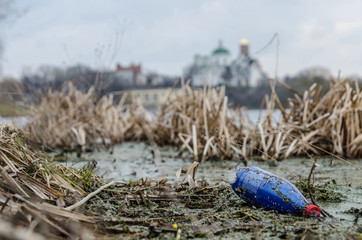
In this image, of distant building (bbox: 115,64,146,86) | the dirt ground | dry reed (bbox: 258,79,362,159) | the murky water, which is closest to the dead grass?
dry reed (bbox: 258,79,362,159)

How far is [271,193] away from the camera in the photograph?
282cm

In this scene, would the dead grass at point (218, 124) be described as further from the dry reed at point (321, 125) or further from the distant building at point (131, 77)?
the distant building at point (131, 77)

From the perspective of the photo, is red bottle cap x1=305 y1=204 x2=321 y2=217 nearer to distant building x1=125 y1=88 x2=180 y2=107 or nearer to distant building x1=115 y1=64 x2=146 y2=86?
distant building x1=125 y1=88 x2=180 y2=107

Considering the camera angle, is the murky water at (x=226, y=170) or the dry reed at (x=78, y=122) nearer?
the murky water at (x=226, y=170)

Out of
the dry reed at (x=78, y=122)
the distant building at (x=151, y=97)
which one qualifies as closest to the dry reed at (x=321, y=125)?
the dry reed at (x=78, y=122)

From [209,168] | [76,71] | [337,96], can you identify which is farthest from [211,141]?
[76,71]

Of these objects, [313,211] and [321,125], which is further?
[321,125]

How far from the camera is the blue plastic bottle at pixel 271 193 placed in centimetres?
269

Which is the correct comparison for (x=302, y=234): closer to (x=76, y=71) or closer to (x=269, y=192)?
(x=269, y=192)

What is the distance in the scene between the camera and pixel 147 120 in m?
9.30

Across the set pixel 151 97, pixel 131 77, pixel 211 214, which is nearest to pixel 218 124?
pixel 211 214

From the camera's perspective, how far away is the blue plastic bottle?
2.69 m

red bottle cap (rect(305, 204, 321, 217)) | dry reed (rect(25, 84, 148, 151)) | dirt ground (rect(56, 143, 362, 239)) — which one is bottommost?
dry reed (rect(25, 84, 148, 151))

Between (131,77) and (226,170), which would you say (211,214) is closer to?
(226,170)
